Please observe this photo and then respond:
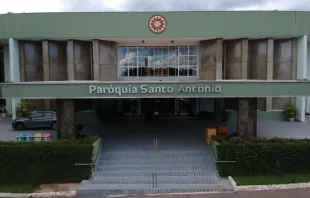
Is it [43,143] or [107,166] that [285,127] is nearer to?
[107,166]

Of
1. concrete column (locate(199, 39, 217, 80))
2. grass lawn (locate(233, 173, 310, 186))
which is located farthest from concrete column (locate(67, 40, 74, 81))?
grass lawn (locate(233, 173, 310, 186))

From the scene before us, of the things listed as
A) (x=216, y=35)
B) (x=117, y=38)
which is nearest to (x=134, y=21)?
(x=117, y=38)

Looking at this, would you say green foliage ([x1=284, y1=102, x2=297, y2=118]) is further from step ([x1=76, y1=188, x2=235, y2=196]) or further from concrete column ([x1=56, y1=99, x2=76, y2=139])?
concrete column ([x1=56, y1=99, x2=76, y2=139])

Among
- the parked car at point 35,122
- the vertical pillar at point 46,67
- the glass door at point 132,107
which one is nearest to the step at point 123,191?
the parked car at point 35,122

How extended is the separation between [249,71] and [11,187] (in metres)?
21.3

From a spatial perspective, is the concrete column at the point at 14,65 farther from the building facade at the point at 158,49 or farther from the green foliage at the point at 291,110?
the green foliage at the point at 291,110

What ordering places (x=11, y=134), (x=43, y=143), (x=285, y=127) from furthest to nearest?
(x=285, y=127) → (x=11, y=134) → (x=43, y=143)

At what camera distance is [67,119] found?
53.0 ft

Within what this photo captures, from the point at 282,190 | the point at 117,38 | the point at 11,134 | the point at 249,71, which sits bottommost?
the point at 282,190

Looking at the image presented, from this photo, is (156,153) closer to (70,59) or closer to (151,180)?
(151,180)

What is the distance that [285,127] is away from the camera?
22672 mm

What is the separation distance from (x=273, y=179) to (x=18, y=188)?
1197 cm

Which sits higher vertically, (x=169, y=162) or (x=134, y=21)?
(x=134, y=21)

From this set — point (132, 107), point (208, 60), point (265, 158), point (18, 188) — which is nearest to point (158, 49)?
point (208, 60)
